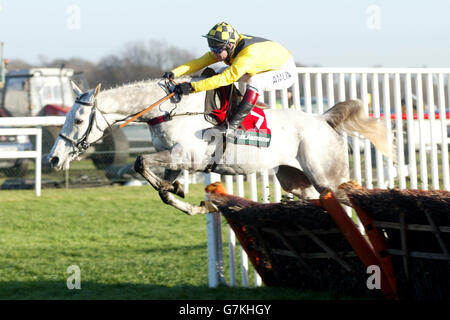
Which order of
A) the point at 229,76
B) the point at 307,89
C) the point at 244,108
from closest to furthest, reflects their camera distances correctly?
the point at 229,76 → the point at 244,108 → the point at 307,89

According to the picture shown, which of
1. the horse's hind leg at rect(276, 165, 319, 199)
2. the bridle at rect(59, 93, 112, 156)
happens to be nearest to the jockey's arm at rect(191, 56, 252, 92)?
the bridle at rect(59, 93, 112, 156)

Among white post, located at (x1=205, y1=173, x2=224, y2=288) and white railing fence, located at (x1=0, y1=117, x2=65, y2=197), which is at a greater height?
white railing fence, located at (x1=0, y1=117, x2=65, y2=197)

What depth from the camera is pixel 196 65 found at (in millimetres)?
5492

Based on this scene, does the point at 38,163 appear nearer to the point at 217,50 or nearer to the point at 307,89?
the point at 307,89

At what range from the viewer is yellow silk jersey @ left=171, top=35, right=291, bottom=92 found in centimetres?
490

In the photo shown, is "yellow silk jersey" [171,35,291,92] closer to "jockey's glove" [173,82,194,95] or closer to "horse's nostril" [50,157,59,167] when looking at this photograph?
"jockey's glove" [173,82,194,95]

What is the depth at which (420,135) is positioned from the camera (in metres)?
7.05

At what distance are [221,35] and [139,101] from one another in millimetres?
813

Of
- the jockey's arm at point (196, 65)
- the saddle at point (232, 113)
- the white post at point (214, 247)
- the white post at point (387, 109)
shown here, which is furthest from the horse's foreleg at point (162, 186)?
the white post at point (387, 109)

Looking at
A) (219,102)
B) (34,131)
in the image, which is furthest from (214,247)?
(34,131)

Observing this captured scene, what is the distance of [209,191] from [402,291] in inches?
71.4

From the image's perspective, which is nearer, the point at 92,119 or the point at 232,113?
the point at 92,119

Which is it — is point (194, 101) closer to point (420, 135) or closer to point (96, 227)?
point (420, 135)

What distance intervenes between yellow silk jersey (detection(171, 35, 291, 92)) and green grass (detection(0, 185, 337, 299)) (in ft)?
5.20
